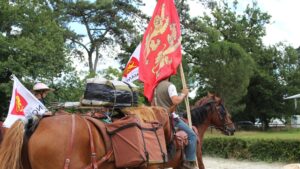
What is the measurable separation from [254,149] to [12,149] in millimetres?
13803

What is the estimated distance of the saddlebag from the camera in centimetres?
514

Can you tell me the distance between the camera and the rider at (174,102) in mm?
7020

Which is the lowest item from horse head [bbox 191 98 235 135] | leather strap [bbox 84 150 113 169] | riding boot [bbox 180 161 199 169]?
riding boot [bbox 180 161 199 169]

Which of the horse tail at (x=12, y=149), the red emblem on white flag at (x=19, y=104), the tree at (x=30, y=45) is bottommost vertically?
the horse tail at (x=12, y=149)

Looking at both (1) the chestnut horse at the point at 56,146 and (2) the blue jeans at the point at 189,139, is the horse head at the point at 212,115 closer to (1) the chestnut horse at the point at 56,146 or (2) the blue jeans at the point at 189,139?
(2) the blue jeans at the point at 189,139

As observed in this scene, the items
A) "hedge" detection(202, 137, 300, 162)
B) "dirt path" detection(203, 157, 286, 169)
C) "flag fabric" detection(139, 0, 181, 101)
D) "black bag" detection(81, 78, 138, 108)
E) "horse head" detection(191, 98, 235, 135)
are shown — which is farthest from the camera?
"hedge" detection(202, 137, 300, 162)

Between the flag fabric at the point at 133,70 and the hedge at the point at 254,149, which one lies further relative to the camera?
the hedge at the point at 254,149

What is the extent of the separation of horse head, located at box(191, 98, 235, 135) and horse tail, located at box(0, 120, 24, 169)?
531 centimetres

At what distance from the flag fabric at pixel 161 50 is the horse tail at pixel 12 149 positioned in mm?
2998

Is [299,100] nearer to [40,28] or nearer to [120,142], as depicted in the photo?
[40,28]

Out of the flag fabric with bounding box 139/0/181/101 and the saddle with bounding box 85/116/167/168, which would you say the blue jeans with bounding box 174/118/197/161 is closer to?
the flag fabric with bounding box 139/0/181/101

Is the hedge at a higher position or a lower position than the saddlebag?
lower

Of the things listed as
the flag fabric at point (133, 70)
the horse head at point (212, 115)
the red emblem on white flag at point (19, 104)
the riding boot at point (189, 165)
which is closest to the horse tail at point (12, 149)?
the red emblem on white flag at point (19, 104)

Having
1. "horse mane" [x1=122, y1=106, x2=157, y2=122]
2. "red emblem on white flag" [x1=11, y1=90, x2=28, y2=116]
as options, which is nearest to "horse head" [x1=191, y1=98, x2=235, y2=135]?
"red emblem on white flag" [x1=11, y1=90, x2=28, y2=116]
